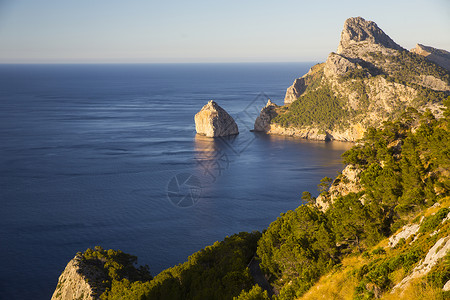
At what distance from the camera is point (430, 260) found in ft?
57.7

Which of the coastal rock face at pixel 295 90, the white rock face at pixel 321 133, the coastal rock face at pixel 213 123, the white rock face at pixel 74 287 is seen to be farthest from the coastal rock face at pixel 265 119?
the white rock face at pixel 74 287

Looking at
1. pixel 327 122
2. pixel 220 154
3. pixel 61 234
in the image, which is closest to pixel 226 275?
pixel 61 234

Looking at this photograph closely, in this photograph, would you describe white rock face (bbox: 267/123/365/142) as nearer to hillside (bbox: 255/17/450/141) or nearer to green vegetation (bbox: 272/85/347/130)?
hillside (bbox: 255/17/450/141)

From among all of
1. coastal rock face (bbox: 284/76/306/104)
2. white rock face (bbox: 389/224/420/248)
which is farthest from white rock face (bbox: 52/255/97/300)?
coastal rock face (bbox: 284/76/306/104)

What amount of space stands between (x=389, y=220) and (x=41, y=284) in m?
40.5

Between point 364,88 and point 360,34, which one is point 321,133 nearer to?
point 364,88

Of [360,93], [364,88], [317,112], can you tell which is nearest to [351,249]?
[317,112]

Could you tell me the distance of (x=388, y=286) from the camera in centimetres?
1844

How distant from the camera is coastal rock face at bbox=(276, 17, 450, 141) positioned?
12681cm

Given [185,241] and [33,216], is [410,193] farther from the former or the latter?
[33,216]

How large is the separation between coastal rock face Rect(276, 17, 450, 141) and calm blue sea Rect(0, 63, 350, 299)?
9861 millimetres

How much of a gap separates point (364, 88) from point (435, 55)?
59914 mm

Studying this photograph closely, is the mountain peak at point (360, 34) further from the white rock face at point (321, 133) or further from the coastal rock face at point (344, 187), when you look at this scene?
the coastal rock face at point (344, 187)

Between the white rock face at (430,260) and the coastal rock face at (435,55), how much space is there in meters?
171
